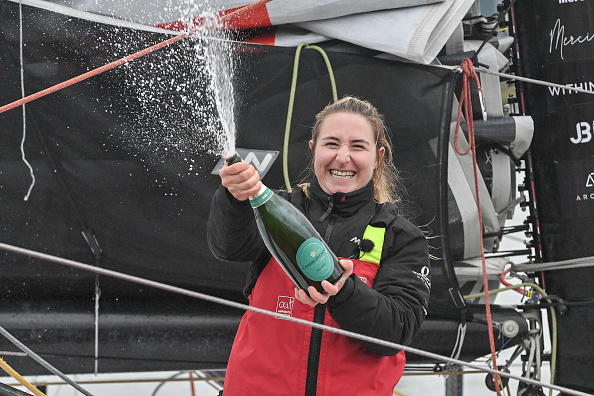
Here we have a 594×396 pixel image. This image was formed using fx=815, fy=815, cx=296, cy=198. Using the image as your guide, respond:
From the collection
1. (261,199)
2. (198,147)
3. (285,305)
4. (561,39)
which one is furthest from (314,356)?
(561,39)

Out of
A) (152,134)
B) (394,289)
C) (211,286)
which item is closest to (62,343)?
(211,286)

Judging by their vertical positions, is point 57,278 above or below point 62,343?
above

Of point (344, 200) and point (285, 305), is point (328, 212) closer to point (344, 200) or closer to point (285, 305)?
point (344, 200)

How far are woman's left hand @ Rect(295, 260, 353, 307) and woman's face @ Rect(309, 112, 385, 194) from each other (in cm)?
27

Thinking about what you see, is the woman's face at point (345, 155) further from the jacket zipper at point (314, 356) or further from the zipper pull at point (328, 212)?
the jacket zipper at point (314, 356)

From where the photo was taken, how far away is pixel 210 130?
2.57m

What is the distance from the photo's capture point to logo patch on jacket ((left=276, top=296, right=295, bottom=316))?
160 cm

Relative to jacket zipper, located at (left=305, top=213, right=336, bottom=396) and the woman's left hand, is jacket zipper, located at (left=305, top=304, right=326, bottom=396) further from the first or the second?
the woman's left hand

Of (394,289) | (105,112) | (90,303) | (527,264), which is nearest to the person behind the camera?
(394,289)

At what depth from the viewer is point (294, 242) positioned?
1.41 meters

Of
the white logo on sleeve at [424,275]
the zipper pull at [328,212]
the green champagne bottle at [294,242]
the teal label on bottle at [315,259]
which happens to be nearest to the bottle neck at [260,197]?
the green champagne bottle at [294,242]

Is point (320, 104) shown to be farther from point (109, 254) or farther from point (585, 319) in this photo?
point (585, 319)

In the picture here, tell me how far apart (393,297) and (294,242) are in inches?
10.9

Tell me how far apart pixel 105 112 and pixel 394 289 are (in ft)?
4.30
